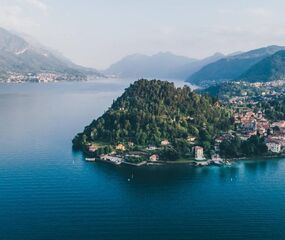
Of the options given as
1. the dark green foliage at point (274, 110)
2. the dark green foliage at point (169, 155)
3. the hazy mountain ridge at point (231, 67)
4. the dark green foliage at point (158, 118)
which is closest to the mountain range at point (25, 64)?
the hazy mountain ridge at point (231, 67)

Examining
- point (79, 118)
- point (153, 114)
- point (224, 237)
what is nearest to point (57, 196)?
point (224, 237)

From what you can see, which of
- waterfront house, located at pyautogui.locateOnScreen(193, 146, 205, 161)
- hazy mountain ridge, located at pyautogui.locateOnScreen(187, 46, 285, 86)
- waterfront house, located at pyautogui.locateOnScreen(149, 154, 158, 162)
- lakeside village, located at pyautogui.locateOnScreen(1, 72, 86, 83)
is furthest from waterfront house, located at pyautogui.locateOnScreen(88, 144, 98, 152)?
lakeside village, located at pyautogui.locateOnScreen(1, 72, 86, 83)

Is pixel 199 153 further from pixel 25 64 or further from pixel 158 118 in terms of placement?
pixel 25 64

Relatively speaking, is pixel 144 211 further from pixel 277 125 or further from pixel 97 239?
pixel 277 125

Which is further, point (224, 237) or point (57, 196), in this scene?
point (57, 196)

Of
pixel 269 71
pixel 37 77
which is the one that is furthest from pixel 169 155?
pixel 37 77

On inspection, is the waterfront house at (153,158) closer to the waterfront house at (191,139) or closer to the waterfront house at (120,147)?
the waterfront house at (120,147)
